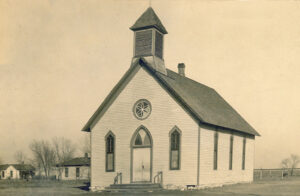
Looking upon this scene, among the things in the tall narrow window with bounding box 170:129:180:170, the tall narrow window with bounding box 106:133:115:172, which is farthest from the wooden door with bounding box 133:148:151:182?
the tall narrow window with bounding box 106:133:115:172

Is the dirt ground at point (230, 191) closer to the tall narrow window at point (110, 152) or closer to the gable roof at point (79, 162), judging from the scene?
the tall narrow window at point (110, 152)

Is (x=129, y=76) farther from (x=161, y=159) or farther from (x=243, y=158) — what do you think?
(x=243, y=158)

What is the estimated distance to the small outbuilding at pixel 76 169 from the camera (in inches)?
2486

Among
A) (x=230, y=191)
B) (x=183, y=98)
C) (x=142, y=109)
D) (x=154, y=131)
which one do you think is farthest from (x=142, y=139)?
(x=230, y=191)

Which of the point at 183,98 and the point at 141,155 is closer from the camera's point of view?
the point at 183,98

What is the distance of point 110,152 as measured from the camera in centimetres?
2656

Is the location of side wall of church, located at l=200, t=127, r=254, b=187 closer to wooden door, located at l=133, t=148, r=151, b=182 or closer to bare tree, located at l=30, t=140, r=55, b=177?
wooden door, located at l=133, t=148, r=151, b=182

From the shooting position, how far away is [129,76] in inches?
1041

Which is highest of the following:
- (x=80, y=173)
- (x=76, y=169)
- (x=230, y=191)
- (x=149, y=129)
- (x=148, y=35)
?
(x=148, y=35)

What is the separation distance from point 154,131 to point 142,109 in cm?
179

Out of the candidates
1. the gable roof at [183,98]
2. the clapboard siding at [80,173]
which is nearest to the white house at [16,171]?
the clapboard siding at [80,173]

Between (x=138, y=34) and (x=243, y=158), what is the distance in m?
14.3

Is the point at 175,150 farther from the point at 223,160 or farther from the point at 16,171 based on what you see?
the point at 16,171

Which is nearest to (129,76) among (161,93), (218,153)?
(161,93)
